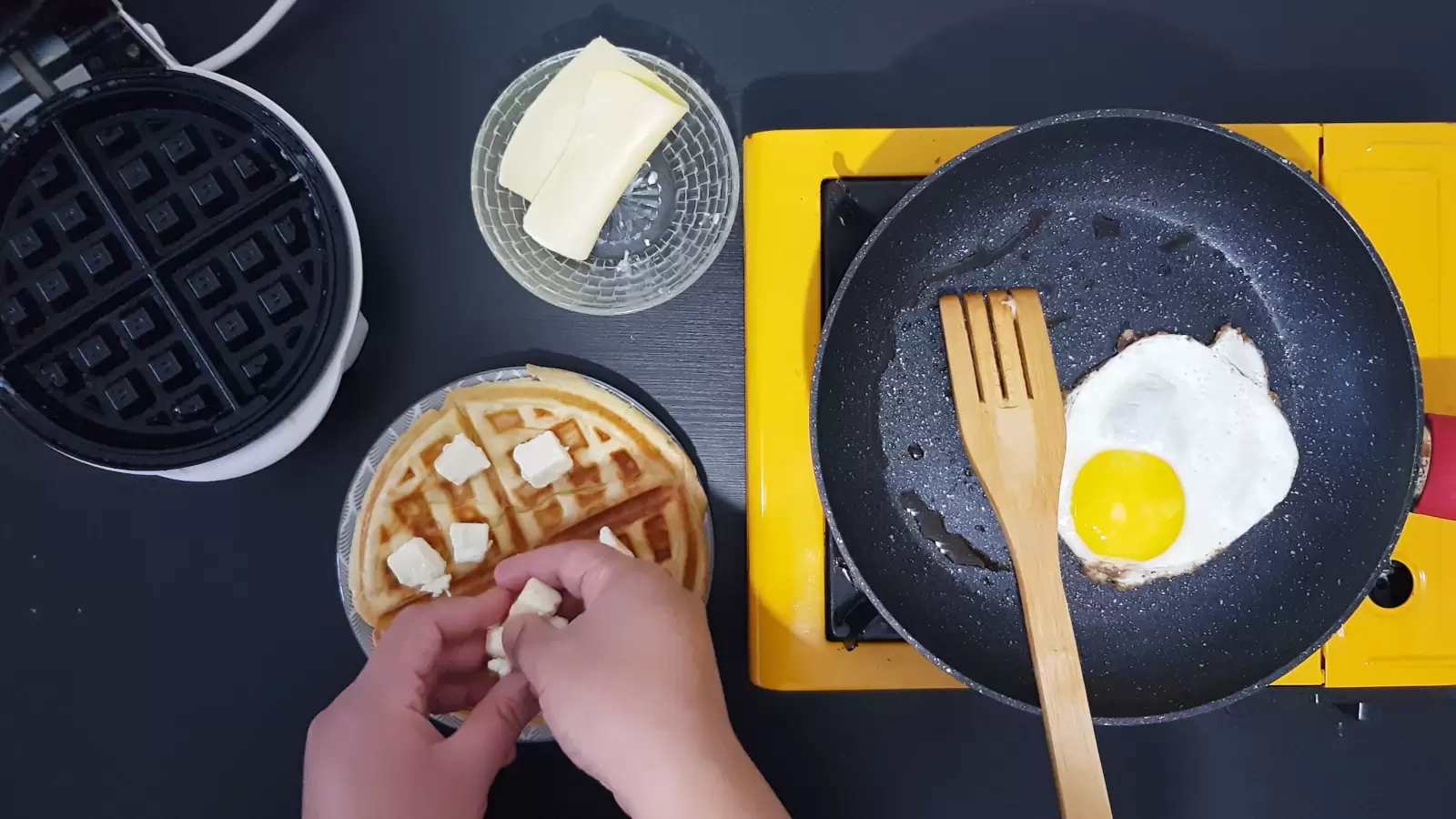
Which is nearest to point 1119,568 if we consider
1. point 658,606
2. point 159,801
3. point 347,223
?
point 658,606

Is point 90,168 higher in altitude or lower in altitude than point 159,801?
higher

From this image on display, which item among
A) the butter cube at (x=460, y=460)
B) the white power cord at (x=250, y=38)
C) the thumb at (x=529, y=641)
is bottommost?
the thumb at (x=529, y=641)

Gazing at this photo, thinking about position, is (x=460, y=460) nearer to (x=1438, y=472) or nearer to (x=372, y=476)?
(x=372, y=476)

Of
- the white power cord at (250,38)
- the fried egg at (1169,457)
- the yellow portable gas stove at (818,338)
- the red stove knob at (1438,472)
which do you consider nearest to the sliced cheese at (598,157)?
the yellow portable gas stove at (818,338)

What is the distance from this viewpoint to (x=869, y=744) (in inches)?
40.5

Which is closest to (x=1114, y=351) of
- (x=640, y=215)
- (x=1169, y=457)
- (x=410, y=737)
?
(x=1169, y=457)

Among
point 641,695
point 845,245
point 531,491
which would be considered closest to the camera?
point 641,695

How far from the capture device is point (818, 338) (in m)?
0.91

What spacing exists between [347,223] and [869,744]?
809mm

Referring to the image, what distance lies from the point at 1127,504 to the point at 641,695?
52 centimetres

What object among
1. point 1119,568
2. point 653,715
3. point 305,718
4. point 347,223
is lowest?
point 305,718

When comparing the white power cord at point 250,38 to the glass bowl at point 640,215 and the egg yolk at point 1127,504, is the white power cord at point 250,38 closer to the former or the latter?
the glass bowl at point 640,215

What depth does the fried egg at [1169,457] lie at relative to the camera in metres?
0.91

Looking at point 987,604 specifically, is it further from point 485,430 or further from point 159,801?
point 159,801
